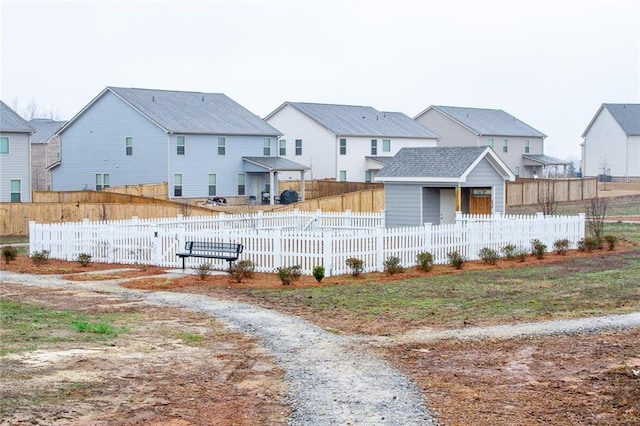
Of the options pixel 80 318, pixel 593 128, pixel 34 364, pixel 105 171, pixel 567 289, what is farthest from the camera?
pixel 593 128

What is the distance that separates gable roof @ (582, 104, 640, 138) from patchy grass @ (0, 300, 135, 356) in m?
83.5

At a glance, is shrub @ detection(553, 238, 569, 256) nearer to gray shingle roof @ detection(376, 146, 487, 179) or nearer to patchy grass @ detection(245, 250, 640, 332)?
patchy grass @ detection(245, 250, 640, 332)

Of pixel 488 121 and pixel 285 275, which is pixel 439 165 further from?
pixel 488 121

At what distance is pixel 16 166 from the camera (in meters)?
54.0

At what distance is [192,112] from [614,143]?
49969 millimetres

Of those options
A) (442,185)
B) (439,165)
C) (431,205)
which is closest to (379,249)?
(442,185)

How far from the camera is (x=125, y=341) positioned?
14.6 metres

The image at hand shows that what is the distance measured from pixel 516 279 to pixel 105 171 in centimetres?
4247

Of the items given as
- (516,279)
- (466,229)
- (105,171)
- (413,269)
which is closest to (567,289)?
(516,279)

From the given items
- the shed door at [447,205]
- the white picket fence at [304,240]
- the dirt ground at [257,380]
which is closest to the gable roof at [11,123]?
the white picket fence at [304,240]

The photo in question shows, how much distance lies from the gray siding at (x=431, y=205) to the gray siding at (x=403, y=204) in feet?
0.55

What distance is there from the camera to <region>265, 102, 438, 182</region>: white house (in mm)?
72562

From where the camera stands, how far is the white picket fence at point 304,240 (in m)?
25.3

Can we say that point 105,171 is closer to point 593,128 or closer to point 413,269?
point 413,269
